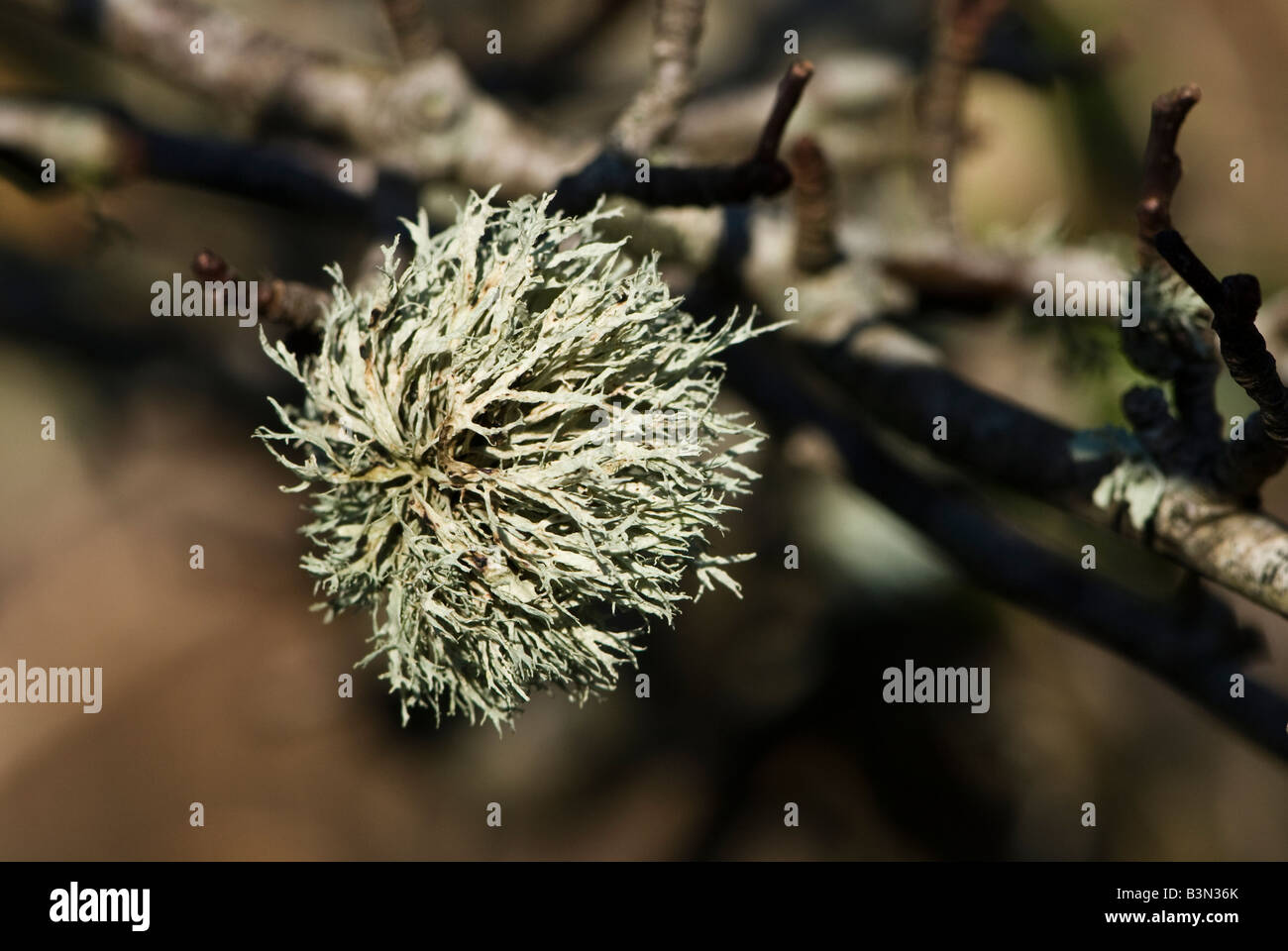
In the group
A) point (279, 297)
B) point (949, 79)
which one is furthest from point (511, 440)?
point (949, 79)

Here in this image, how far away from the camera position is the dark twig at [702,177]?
84 cm

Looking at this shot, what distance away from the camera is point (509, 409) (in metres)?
0.82

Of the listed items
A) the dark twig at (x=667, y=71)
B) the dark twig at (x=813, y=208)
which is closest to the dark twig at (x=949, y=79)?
the dark twig at (x=813, y=208)

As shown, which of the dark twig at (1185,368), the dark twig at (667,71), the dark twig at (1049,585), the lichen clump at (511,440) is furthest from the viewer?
the dark twig at (1049,585)

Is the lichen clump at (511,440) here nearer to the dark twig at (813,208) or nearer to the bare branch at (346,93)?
the dark twig at (813,208)

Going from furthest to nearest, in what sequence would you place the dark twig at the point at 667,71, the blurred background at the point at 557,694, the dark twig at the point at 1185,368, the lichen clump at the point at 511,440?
1. the blurred background at the point at 557,694
2. the dark twig at the point at 667,71
3. the dark twig at the point at 1185,368
4. the lichen clump at the point at 511,440

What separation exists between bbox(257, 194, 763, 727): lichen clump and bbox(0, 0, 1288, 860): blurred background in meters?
1.25

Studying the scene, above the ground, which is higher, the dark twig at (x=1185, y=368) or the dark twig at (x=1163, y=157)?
the dark twig at (x=1163, y=157)

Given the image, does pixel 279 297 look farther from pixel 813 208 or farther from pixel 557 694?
pixel 557 694

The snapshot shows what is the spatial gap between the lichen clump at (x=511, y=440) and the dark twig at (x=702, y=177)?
0.32 feet

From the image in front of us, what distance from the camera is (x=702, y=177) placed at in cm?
86

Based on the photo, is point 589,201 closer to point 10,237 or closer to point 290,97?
point 290,97

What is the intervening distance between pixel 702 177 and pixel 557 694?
4.79 feet

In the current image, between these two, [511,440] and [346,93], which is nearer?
[511,440]
